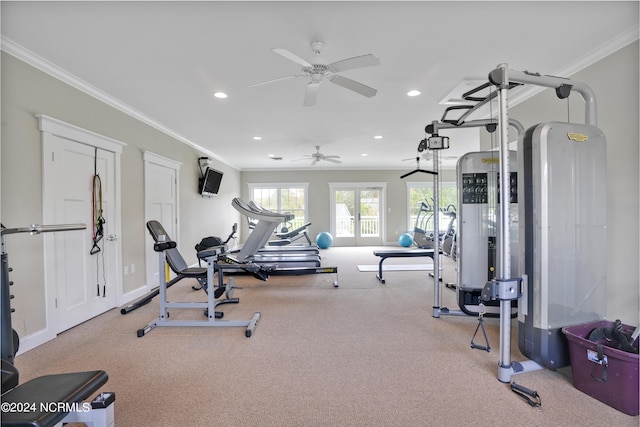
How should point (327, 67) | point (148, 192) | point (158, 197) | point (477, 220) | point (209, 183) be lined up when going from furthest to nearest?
point (209, 183) → point (158, 197) → point (148, 192) → point (477, 220) → point (327, 67)

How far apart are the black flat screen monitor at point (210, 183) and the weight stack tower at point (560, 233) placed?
5519 mm

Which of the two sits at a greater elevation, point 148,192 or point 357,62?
point 357,62

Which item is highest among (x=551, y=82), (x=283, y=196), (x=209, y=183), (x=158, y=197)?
(x=551, y=82)

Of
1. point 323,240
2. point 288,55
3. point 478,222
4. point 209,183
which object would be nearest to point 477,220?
point 478,222

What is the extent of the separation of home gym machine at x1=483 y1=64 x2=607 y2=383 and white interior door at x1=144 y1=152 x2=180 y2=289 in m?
4.32

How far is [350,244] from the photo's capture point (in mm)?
9086

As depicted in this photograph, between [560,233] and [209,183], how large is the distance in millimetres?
5903

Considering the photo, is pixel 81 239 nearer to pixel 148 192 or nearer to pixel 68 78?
pixel 148 192

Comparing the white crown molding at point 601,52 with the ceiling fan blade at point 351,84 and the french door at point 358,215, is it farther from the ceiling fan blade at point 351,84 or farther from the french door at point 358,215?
the french door at point 358,215

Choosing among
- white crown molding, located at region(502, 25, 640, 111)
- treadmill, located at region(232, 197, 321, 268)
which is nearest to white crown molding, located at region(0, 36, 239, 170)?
treadmill, located at region(232, 197, 321, 268)

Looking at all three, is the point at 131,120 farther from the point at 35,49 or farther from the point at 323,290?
the point at 323,290

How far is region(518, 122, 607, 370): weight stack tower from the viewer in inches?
76.5

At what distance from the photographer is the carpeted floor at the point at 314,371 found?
164 cm

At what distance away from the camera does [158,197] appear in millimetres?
4438
